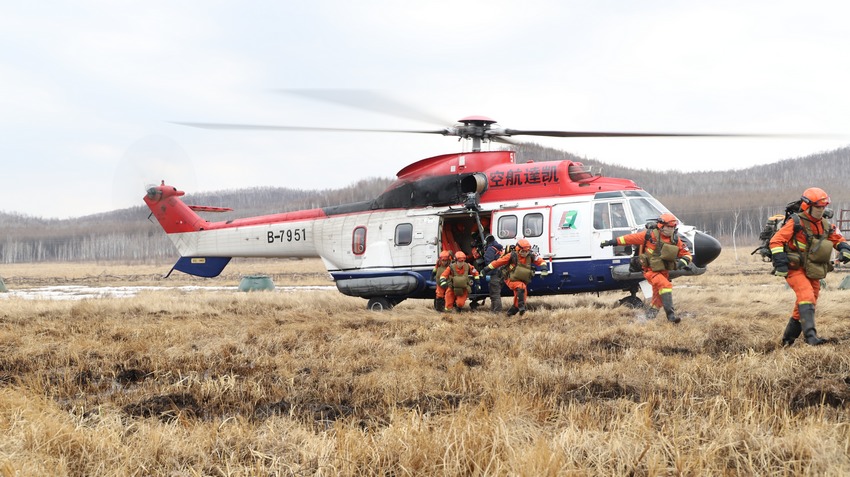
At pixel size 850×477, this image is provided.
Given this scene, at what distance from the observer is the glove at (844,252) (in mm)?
7250

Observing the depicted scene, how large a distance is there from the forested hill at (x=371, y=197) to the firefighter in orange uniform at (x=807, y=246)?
3222 inches

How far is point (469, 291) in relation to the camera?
12188mm

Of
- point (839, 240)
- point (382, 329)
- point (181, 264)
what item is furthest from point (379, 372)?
point (181, 264)

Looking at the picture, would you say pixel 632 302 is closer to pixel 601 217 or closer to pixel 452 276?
pixel 601 217

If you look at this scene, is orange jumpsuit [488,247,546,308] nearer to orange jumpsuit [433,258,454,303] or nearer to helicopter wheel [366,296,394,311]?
orange jumpsuit [433,258,454,303]

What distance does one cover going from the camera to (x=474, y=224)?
13.5 m

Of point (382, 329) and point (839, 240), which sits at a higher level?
point (839, 240)

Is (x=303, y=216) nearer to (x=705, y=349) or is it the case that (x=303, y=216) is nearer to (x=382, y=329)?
(x=382, y=329)

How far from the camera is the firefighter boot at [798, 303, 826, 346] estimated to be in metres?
6.76

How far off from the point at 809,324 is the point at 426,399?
14.9 ft

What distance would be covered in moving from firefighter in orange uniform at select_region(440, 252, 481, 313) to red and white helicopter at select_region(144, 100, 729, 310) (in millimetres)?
660

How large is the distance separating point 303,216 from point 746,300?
908 cm

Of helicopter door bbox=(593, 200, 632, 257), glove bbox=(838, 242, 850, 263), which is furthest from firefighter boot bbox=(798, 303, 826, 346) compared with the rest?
helicopter door bbox=(593, 200, 632, 257)

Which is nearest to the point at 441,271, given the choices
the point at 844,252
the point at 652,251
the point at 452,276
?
the point at 452,276
